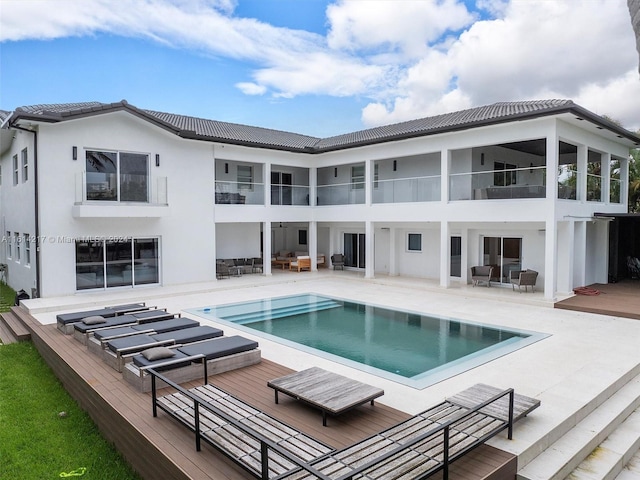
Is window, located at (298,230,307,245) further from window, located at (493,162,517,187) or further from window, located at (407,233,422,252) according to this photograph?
window, located at (493,162,517,187)

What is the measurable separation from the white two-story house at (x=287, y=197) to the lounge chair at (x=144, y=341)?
8.39 metres

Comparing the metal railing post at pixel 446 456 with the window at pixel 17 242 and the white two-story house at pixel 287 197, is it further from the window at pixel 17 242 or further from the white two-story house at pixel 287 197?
the window at pixel 17 242

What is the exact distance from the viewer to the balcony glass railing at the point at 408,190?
18266mm

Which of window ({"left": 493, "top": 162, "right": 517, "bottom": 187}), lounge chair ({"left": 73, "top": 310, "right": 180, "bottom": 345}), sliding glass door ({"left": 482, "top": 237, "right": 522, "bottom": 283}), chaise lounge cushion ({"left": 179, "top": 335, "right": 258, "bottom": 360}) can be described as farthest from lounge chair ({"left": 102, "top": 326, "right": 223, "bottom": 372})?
sliding glass door ({"left": 482, "top": 237, "right": 522, "bottom": 283})

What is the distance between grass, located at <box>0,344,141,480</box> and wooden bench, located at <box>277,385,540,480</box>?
2.93 meters

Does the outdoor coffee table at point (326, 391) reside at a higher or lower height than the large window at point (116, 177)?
lower

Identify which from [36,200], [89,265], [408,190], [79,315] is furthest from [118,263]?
[408,190]

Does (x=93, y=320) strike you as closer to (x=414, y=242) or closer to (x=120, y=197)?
(x=120, y=197)

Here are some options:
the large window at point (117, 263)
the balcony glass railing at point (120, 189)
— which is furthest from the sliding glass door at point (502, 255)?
the large window at point (117, 263)

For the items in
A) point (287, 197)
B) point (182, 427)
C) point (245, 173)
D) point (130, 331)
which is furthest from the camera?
point (245, 173)

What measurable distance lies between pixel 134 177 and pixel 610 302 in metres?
17.3

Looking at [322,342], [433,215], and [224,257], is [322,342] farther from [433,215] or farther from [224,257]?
[224,257]

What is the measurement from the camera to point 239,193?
2086 centimetres

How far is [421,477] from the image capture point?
438 cm
